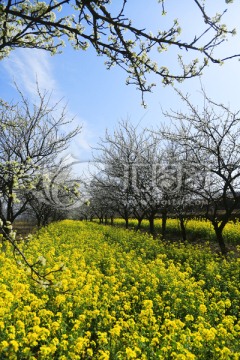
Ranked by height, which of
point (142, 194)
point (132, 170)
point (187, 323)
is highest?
point (132, 170)

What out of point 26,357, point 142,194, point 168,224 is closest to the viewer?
point 26,357

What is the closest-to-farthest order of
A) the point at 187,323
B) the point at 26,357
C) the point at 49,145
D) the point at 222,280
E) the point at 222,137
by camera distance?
1. the point at 26,357
2. the point at 187,323
3. the point at 222,280
4. the point at 222,137
5. the point at 49,145

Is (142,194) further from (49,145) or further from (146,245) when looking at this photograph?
(49,145)

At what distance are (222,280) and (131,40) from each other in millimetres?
7119

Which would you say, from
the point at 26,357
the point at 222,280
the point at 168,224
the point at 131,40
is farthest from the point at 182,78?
the point at 168,224

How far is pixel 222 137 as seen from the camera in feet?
38.0

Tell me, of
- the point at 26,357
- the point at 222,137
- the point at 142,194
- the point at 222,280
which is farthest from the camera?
the point at 142,194

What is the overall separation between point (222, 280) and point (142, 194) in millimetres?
10292

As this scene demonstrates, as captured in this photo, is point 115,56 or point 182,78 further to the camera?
point 115,56

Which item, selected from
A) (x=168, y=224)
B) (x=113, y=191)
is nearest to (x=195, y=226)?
(x=168, y=224)

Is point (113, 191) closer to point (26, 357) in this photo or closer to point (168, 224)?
point (168, 224)

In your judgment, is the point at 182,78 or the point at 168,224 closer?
the point at 182,78

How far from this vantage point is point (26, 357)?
→ 12.7 ft

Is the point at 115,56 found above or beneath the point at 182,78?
above
